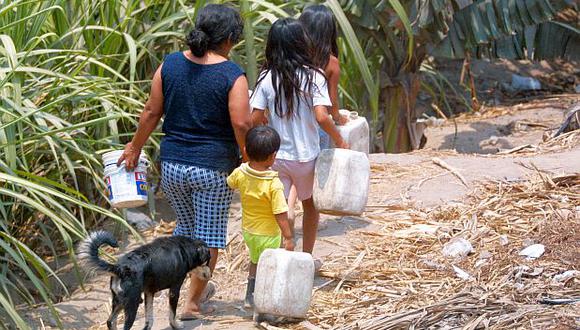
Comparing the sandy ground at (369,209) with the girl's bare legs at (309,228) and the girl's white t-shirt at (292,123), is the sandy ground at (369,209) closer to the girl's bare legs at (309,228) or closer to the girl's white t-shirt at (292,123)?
the girl's bare legs at (309,228)

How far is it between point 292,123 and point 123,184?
0.84 meters

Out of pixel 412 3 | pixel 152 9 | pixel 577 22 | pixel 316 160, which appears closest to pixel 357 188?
pixel 316 160

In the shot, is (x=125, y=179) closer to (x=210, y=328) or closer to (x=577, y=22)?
(x=210, y=328)

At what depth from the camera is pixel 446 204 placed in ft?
21.5

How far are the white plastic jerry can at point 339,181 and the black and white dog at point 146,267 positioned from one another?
25.5 inches

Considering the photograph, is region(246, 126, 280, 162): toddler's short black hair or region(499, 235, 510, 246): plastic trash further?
region(499, 235, 510, 246): plastic trash

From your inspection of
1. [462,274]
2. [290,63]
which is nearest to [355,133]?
[290,63]

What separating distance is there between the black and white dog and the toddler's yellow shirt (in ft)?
0.83

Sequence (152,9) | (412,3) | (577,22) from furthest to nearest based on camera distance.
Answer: (577,22), (412,3), (152,9)

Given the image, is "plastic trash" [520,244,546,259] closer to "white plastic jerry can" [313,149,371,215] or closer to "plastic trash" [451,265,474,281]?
"plastic trash" [451,265,474,281]

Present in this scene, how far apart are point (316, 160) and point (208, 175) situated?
1.89ft

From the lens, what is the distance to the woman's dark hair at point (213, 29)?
4766mm

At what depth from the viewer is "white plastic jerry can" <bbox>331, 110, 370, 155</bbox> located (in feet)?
17.5

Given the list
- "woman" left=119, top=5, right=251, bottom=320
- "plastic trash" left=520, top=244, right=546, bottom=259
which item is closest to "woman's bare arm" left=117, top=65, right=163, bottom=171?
"woman" left=119, top=5, right=251, bottom=320
